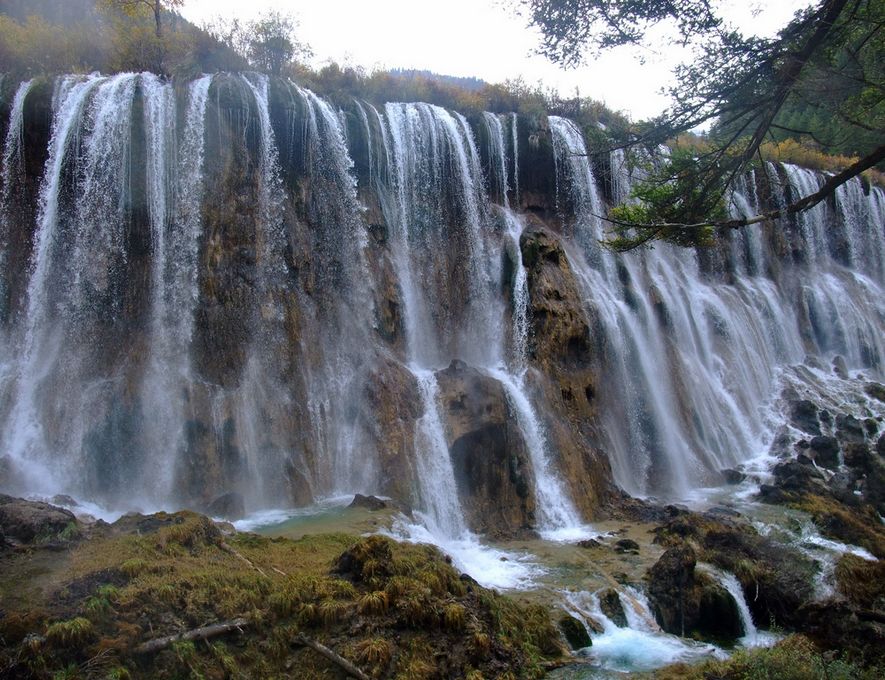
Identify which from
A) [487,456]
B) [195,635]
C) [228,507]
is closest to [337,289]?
[487,456]

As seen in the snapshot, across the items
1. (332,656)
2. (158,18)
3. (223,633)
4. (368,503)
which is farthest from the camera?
(158,18)

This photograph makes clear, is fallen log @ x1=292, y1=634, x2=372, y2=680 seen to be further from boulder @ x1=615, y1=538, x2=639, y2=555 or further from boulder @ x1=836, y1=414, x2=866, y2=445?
boulder @ x1=836, y1=414, x2=866, y2=445

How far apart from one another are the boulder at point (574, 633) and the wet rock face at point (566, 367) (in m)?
7.19

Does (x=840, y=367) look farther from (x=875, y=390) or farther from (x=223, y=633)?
(x=223, y=633)

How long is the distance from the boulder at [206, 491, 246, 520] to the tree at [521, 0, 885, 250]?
32.8 feet

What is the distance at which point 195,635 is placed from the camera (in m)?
7.12

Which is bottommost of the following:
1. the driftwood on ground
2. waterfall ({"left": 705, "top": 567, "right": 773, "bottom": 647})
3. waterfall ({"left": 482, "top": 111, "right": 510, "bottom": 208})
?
waterfall ({"left": 705, "top": 567, "right": 773, "bottom": 647})

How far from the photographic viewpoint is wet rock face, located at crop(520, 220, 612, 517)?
18.0 metres

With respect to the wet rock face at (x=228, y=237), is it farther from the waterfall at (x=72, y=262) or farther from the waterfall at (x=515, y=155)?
the waterfall at (x=515, y=155)

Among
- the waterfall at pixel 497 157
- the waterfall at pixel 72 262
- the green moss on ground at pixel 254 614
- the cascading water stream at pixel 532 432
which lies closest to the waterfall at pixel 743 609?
the green moss on ground at pixel 254 614

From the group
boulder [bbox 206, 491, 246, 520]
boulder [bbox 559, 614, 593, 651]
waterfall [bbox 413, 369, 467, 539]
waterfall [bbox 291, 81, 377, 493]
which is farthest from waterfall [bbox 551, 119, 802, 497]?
boulder [bbox 206, 491, 246, 520]

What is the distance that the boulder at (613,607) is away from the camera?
10.8 m

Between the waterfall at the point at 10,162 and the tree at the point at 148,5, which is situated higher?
the tree at the point at 148,5

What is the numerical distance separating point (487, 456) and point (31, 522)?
394 inches
